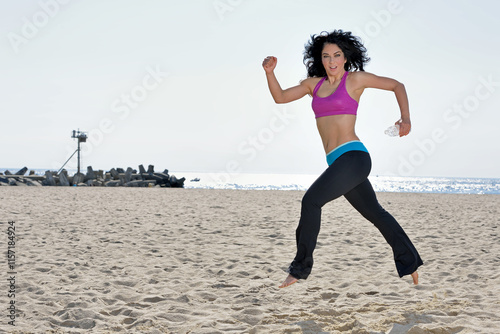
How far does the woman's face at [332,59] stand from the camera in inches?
137

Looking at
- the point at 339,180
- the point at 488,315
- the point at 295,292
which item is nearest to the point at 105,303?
the point at 295,292

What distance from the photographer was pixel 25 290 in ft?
13.6

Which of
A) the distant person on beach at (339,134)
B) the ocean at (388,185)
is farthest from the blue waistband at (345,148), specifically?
the ocean at (388,185)

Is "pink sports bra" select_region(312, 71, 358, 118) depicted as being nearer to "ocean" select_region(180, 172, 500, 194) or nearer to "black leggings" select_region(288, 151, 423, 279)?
"black leggings" select_region(288, 151, 423, 279)

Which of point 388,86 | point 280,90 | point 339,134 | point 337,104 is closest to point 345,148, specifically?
point 339,134

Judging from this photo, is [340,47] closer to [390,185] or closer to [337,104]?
[337,104]

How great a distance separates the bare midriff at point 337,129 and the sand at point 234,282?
136 centimetres

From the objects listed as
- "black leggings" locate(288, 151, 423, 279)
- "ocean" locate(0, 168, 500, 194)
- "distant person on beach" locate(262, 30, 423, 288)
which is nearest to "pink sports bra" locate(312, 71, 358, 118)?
"distant person on beach" locate(262, 30, 423, 288)

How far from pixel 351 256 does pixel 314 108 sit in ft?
10.6

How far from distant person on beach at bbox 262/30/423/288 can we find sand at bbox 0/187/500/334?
1.68ft

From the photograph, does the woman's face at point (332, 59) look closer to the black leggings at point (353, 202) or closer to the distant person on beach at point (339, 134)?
the distant person on beach at point (339, 134)

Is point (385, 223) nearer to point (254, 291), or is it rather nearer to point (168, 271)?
point (254, 291)

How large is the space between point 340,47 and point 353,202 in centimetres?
123

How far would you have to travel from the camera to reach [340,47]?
3.50 meters
